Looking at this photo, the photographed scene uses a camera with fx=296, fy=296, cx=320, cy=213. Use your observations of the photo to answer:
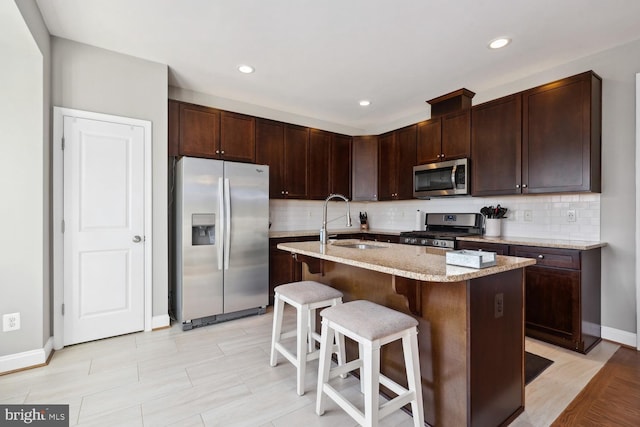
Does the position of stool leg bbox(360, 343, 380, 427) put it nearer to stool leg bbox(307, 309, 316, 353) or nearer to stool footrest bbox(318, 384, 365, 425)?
stool footrest bbox(318, 384, 365, 425)

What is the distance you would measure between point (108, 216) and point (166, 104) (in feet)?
4.15

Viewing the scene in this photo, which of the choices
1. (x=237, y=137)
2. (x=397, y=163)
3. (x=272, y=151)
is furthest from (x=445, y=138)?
(x=237, y=137)

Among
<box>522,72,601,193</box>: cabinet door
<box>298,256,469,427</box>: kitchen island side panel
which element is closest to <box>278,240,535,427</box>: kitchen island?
<box>298,256,469,427</box>: kitchen island side panel

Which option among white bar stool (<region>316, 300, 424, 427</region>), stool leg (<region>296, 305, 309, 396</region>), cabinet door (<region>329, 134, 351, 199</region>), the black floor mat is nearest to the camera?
white bar stool (<region>316, 300, 424, 427</region>)

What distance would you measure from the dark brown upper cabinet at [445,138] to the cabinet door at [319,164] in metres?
1.35

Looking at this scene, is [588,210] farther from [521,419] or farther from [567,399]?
[521,419]

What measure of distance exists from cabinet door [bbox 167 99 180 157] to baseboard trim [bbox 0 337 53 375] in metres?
2.06

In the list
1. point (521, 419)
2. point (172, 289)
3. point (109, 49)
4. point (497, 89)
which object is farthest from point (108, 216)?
point (497, 89)

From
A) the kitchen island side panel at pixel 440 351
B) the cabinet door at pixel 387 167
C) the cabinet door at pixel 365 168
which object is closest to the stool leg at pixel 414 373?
the kitchen island side panel at pixel 440 351

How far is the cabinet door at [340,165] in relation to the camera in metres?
4.65

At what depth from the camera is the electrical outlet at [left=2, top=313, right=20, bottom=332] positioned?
221 centimetres

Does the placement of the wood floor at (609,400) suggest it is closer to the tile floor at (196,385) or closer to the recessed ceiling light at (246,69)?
the tile floor at (196,385)

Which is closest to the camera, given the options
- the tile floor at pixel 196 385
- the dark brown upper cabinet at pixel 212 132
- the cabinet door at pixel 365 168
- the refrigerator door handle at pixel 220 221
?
the tile floor at pixel 196 385

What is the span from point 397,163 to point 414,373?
3.43 meters
